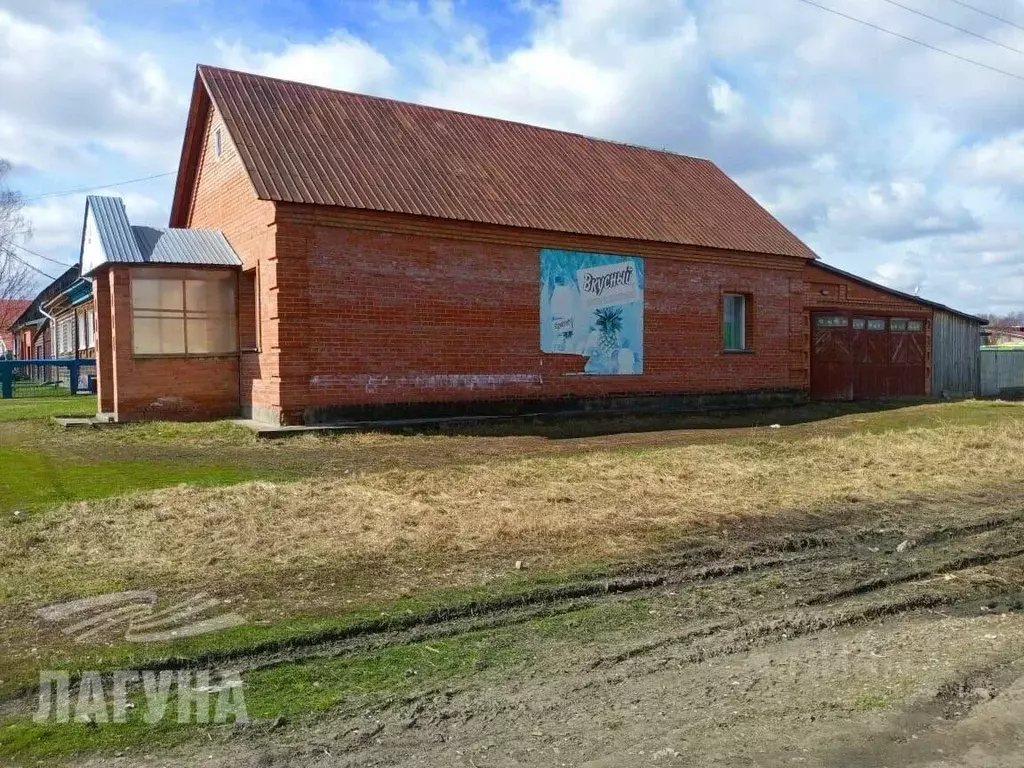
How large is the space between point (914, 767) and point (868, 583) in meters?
2.91

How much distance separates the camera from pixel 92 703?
4.25 m

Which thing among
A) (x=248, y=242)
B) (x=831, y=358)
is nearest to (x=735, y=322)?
(x=831, y=358)

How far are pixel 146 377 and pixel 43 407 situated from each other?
644 centimetres

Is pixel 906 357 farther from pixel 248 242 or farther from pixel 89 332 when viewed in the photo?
pixel 89 332

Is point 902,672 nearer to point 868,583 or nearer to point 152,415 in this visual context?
point 868,583

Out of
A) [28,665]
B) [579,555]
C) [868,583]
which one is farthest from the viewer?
[579,555]

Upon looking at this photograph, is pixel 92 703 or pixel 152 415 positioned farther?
pixel 152 415

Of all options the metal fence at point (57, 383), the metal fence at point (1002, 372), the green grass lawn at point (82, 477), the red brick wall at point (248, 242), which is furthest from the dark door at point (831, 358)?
the metal fence at point (57, 383)

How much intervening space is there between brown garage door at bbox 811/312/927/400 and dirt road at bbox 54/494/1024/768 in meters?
17.2

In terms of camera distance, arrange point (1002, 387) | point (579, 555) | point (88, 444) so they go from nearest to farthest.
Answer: point (579, 555)
point (88, 444)
point (1002, 387)

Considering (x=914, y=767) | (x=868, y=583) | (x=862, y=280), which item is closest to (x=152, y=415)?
(x=868, y=583)

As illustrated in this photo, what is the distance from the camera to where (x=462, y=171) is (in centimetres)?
1828

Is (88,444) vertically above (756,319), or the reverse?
(756,319)

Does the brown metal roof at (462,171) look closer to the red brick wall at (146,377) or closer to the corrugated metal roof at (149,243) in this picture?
the corrugated metal roof at (149,243)
